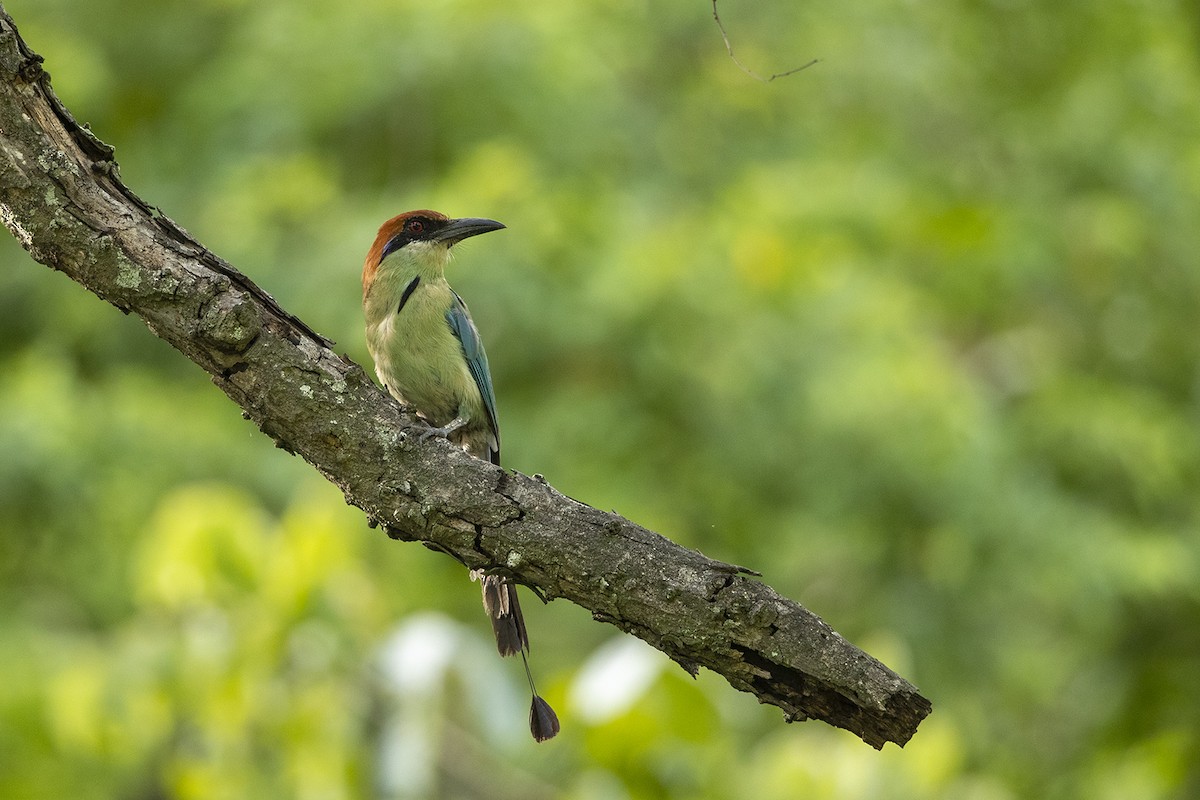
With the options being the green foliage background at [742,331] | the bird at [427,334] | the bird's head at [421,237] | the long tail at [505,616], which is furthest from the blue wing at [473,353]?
the green foliage background at [742,331]

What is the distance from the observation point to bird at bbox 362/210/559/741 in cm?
400

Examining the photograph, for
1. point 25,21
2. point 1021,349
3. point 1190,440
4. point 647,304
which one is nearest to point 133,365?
point 25,21

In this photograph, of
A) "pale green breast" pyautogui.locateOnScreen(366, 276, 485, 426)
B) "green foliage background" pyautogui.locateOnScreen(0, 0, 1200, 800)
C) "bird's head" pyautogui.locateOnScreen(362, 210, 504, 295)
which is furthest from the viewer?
"green foliage background" pyautogui.locateOnScreen(0, 0, 1200, 800)

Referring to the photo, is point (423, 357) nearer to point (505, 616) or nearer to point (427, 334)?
point (427, 334)

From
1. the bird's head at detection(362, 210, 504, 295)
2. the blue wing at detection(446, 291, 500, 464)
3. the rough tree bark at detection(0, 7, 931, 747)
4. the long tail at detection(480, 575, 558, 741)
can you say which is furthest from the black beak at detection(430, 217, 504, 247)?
the rough tree bark at detection(0, 7, 931, 747)

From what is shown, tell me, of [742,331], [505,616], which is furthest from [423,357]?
[742,331]

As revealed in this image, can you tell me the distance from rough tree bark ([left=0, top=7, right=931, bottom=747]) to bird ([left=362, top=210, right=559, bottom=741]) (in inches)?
49.8

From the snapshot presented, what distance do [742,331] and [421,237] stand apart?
145 inches

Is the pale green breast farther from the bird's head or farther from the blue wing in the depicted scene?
the bird's head

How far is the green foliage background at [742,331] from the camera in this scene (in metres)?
7.46

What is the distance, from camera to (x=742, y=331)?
304 inches

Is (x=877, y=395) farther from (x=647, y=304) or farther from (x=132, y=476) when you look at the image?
(x=132, y=476)

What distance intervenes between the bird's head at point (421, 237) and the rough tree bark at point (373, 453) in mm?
1698

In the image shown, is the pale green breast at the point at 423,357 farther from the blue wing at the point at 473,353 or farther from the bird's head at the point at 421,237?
the bird's head at the point at 421,237
